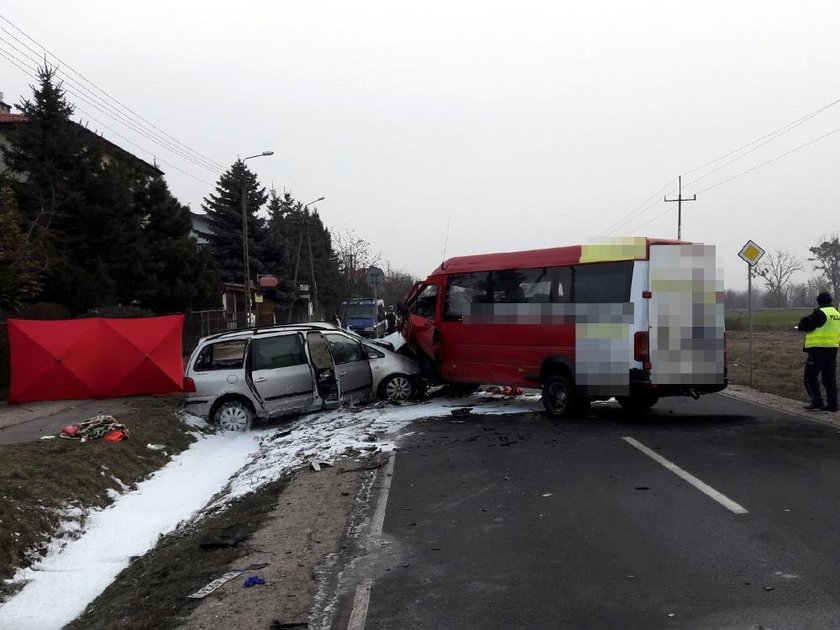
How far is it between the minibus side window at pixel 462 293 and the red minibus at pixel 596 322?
3 cm

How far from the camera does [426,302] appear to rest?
13922 mm

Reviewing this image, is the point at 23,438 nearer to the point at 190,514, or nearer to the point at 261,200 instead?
the point at 190,514

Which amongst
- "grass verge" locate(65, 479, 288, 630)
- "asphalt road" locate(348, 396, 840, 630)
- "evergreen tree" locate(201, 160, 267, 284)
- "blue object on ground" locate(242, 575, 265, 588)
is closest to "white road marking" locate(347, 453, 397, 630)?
"asphalt road" locate(348, 396, 840, 630)

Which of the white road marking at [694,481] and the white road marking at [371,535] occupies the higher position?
the white road marking at [694,481]

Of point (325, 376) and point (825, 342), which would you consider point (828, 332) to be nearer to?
point (825, 342)

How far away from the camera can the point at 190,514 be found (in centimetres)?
798

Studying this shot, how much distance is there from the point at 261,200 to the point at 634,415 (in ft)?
146

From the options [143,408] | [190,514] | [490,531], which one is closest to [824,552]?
[490,531]

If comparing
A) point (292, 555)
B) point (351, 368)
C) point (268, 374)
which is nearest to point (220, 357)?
point (268, 374)

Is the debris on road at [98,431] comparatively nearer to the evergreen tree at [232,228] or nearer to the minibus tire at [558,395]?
the minibus tire at [558,395]

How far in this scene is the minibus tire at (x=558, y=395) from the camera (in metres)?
11.1

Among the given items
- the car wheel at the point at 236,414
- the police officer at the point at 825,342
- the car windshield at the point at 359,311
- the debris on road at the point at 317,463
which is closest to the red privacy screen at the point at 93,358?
the car wheel at the point at 236,414

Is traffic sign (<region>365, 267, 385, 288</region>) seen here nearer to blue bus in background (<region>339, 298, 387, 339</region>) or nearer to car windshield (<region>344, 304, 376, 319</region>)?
blue bus in background (<region>339, 298, 387, 339</region>)

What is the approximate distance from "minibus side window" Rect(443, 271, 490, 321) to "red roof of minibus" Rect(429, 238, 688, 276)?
13 cm
